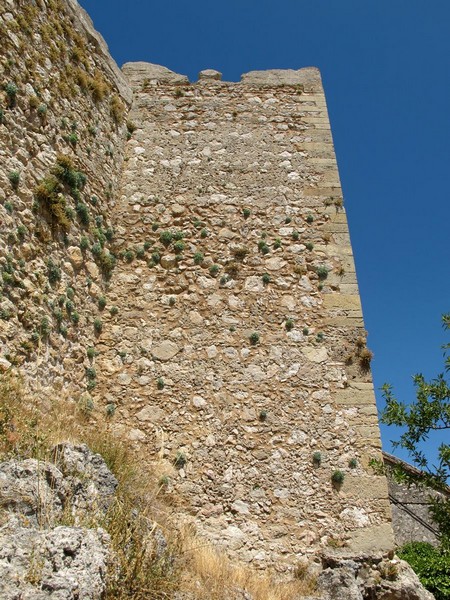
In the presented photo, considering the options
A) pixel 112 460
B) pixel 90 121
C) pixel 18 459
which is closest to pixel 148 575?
pixel 18 459

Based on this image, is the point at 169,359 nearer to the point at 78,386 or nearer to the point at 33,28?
the point at 78,386

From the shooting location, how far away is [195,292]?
734cm

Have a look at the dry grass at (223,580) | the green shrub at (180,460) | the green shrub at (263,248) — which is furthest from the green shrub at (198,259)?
the dry grass at (223,580)

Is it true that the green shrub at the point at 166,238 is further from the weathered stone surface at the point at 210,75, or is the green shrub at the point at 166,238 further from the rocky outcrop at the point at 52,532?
the rocky outcrop at the point at 52,532

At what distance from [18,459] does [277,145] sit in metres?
6.81

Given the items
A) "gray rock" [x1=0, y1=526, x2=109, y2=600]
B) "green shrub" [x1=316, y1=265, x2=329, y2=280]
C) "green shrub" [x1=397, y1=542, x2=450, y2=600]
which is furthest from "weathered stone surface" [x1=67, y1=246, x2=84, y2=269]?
"green shrub" [x1=397, y1=542, x2=450, y2=600]

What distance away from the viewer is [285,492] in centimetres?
596

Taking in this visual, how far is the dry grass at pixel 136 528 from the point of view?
352 centimetres

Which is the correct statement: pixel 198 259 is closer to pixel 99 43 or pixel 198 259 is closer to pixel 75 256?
pixel 75 256

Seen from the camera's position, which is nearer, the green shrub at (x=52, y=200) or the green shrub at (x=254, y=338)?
the green shrub at (x=52, y=200)

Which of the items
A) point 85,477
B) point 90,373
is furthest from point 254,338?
point 85,477

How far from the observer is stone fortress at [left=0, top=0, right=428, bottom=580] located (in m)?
5.81

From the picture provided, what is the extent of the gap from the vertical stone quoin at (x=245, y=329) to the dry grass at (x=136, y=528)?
44cm

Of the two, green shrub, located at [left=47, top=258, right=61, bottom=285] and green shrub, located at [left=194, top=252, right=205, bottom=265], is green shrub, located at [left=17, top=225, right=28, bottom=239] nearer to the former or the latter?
green shrub, located at [left=47, top=258, right=61, bottom=285]
